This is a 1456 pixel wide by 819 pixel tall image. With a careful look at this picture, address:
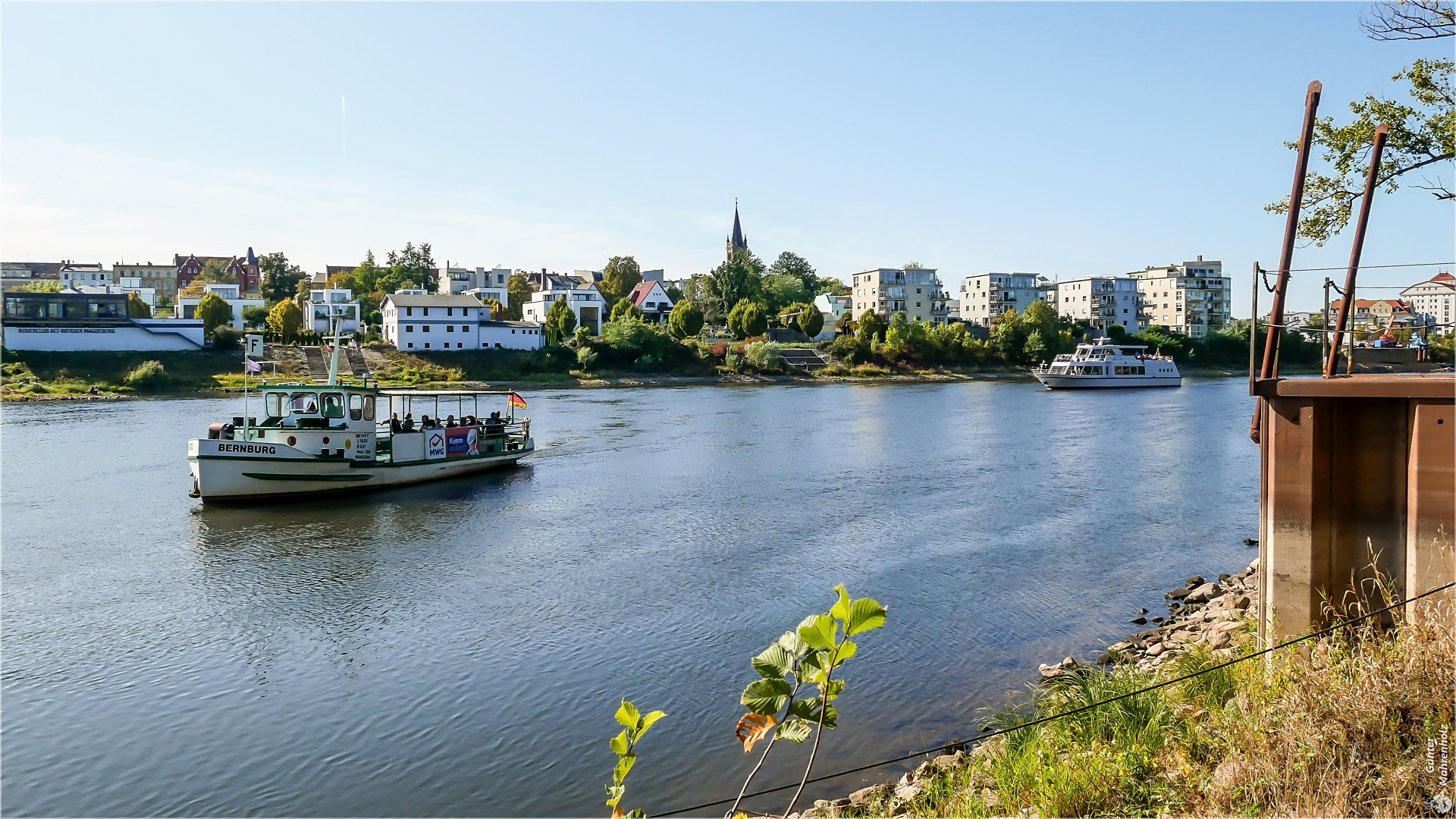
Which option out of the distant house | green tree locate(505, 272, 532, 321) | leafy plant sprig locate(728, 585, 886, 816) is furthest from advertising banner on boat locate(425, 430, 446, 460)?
green tree locate(505, 272, 532, 321)

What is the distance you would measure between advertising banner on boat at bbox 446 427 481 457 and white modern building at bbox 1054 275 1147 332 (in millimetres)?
105977

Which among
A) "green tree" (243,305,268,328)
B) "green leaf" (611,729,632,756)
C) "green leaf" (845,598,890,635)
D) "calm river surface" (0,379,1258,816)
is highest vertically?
"green tree" (243,305,268,328)

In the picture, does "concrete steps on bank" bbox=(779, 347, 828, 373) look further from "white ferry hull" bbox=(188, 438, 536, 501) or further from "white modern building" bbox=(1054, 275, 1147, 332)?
"white ferry hull" bbox=(188, 438, 536, 501)

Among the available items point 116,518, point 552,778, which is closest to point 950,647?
point 552,778

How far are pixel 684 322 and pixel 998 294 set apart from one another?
Answer: 47861mm

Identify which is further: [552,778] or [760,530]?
[760,530]

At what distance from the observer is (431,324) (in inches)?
3410

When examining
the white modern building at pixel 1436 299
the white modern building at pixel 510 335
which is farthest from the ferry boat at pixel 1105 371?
the white modern building at pixel 1436 299

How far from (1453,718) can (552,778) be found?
26.7 ft

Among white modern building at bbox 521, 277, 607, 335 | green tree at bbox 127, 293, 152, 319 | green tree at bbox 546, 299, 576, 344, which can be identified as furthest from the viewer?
white modern building at bbox 521, 277, 607, 335

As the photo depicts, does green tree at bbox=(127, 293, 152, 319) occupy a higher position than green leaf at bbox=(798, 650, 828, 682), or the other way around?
green tree at bbox=(127, 293, 152, 319)

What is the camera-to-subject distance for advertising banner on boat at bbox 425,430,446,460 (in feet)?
104

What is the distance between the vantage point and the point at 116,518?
Answer: 82.5 feet

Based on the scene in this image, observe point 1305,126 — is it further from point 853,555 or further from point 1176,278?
point 1176,278
